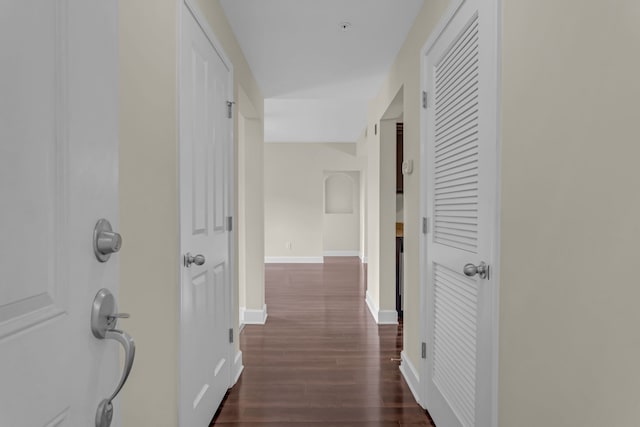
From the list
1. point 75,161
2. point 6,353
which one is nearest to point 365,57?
point 75,161

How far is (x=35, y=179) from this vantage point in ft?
1.68

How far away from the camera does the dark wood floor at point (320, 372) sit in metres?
2.21

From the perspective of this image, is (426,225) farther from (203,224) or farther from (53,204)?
(53,204)

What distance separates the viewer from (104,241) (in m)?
0.65

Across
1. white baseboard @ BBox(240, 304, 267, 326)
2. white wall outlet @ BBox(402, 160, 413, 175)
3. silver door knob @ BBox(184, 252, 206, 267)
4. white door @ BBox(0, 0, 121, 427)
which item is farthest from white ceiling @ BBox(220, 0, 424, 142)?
white baseboard @ BBox(240, 304, 267, 326)

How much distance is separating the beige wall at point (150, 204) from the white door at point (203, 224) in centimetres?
9

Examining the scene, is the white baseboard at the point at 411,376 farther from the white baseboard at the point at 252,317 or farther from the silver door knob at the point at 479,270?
the white baseboard at the point at 252,317

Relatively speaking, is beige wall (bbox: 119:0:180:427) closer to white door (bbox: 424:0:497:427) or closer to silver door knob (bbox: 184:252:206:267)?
silver door knob (bbox: 184:252:206:267)

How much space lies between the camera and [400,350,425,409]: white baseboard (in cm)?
239

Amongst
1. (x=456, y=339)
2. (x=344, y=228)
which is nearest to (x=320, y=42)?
(x=456, y=339)

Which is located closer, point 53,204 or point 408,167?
point 53,204

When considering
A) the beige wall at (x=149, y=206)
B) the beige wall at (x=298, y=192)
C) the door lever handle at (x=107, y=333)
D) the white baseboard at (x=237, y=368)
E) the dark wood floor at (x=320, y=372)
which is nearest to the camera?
the door lever handle at (x=107, y=333)

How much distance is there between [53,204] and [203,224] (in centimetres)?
148

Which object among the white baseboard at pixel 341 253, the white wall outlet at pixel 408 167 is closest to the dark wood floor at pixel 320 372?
the white wall outlet at pixel 408 167
